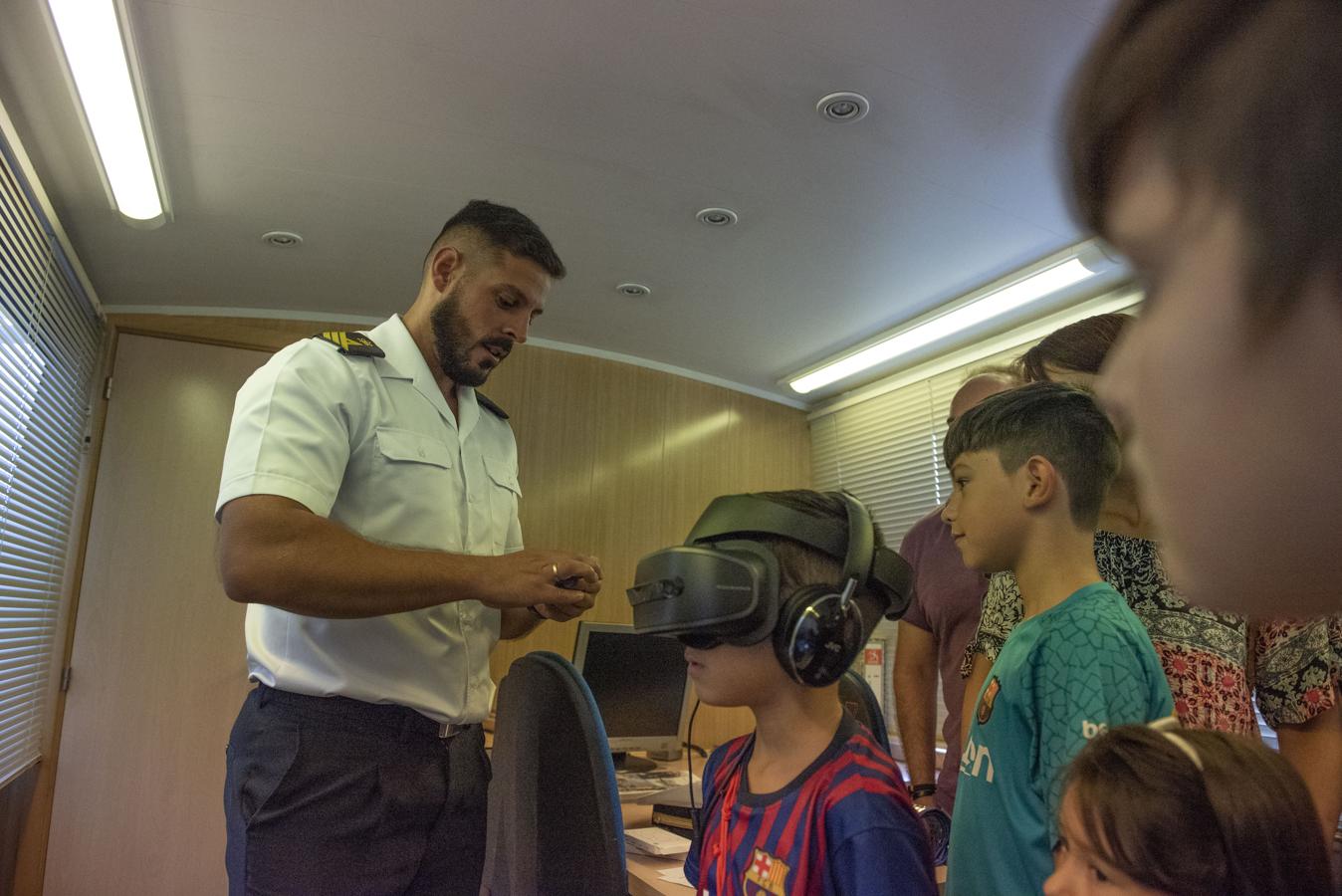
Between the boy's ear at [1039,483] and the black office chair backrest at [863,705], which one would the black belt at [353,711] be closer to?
the black office chair backrest at [863,705]

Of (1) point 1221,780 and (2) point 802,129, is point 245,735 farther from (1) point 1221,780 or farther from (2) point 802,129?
(2) point 802,129

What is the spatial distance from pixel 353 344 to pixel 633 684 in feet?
6.45

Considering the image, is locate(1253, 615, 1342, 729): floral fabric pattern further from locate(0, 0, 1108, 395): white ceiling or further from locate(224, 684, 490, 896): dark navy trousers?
locate(224, 684, 490, 896): dark navy trousers

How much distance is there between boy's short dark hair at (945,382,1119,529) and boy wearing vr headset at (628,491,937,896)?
0.29m

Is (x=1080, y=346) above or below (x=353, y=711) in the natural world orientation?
above

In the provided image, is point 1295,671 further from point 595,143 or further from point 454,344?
point 595,143

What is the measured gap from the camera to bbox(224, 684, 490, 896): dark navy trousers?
4.13 feet

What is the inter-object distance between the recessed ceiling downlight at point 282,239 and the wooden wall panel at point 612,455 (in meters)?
0.74

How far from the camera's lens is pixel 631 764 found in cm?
307

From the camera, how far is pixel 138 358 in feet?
12.5

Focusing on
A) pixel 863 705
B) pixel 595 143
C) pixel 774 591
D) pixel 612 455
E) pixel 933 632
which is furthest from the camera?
pixel 612 455

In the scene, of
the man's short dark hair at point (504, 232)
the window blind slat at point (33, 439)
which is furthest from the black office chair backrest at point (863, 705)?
the window blind slat at point (33, 439)

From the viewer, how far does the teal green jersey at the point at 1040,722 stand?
3.24ft

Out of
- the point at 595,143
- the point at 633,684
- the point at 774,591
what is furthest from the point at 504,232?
the point at 633,684
